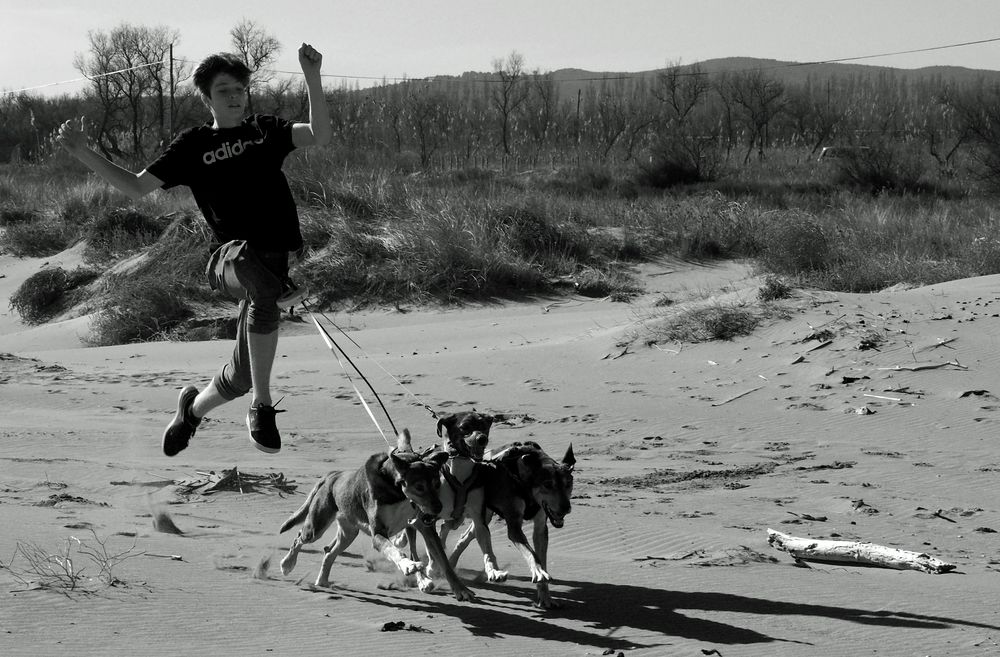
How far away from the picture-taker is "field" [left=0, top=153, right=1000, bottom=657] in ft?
20.0

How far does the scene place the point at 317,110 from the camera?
6.06m

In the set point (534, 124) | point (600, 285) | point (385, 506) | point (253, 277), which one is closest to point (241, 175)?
point (253, 277)

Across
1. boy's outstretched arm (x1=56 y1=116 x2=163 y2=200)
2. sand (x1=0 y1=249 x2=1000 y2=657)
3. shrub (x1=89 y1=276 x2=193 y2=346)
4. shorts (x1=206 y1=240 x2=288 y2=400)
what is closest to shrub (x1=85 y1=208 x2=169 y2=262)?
shrub (x1=89 y1=276 x2=193 y2=346)

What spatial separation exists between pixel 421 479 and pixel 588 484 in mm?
3626

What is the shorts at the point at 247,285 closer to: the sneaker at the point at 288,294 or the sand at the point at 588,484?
the sneaker at the point at 288,294

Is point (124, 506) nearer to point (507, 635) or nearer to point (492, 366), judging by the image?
point (507, 635)

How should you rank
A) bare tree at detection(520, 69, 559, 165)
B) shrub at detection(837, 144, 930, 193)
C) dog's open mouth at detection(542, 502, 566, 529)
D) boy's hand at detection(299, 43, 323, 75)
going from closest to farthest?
boy's hand at detection(299, 43, 323, 75) → dog's open mouth at detection(542, 502, 566, 529) → shrub at detection(837, 144, 930, 193) → bare tree at detection(520, 69, 559, 165)

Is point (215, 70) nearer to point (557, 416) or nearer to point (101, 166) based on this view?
point (101, 166)

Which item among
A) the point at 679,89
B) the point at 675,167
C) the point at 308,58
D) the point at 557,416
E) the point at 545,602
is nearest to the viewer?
the point at 308,58

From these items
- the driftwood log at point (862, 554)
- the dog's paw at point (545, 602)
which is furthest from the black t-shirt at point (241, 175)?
the driftwood log at point (862, 554)

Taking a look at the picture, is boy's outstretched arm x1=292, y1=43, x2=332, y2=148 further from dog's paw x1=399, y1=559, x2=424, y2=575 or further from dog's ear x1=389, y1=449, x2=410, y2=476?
dog's paw x1=399, y1=559, x2=424, y2=575

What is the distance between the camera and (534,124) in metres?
58.7

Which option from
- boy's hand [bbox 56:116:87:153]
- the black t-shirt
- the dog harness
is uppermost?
boy's hand [bbox 56:116:87:153]

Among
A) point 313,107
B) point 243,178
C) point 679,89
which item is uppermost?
point 679,89
